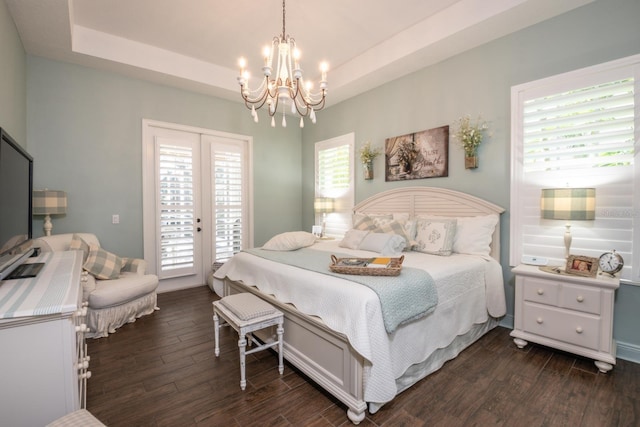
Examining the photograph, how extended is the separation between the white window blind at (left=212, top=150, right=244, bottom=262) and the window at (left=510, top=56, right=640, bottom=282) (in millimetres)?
3827

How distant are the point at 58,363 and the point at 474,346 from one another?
285 centimetres

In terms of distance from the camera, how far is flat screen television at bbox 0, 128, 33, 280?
4.65 ft

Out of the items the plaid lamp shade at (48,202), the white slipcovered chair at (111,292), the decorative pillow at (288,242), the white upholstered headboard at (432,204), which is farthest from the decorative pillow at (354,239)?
the plaid lamp shade at (48,202)

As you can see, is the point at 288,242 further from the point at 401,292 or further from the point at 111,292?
the point at 111,292

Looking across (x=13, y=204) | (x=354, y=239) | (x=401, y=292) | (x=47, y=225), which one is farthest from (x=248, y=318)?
(x=47, y=225)

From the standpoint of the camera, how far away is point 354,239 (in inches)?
133

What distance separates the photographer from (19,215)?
1.82 metres

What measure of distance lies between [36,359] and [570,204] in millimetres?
3327

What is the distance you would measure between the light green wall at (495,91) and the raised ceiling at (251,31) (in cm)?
15

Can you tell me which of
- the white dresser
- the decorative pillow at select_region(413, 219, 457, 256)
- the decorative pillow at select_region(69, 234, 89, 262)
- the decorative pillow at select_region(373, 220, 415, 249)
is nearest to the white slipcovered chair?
the decorative pillow at select_region(69, 234, 89, 262)

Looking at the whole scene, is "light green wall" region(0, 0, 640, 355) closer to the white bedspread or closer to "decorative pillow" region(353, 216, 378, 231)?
the white bedspread

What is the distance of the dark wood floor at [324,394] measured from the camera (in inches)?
69.0

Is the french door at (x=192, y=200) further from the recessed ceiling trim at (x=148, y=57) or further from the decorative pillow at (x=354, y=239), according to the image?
the decorative pillow at (x=354, y=239)

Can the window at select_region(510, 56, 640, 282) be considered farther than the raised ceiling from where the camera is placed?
No
